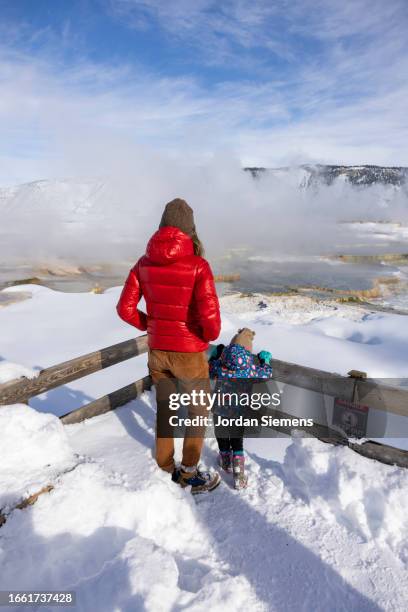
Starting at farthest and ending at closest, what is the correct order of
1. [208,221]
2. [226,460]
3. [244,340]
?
1. [208,221]
2. [226,460]
3. [244,340]

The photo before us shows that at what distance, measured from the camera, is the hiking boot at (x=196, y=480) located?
10.1 feet

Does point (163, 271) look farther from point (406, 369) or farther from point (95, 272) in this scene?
point (95, 272)

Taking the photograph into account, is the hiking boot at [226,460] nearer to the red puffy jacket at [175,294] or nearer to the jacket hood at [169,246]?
the red puffy jacket at [175,294]

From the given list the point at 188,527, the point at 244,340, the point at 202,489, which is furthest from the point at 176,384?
the point at 188,527

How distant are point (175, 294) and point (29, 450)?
5.08 feet

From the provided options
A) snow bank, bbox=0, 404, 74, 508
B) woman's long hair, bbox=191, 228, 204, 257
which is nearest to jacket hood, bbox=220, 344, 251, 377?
woman's long hair, bbox=191, 228, 204, 257

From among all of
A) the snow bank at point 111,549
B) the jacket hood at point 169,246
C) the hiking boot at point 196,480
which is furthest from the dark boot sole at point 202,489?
the jacket hood at point 169,246

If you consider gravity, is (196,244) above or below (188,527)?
above

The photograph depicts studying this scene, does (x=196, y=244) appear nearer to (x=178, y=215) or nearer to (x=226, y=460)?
(x=178, y=215)

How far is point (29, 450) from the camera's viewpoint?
2.67 m

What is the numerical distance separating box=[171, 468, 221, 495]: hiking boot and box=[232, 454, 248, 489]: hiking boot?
Answer: 7.1 inches

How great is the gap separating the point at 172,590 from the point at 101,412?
Answer: 8.24 ft

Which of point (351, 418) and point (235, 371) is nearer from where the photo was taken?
point (235, 371)

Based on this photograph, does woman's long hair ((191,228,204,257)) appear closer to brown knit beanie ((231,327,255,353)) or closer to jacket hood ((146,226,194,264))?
jacket hood ((146,226,194,264))
